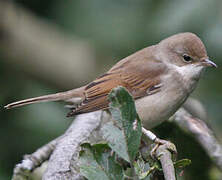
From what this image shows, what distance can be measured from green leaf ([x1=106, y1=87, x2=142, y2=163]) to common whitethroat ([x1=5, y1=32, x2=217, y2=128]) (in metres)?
1.67

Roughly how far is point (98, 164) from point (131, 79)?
7.56ft

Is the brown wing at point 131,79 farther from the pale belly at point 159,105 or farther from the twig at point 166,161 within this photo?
the twig at point 166,161

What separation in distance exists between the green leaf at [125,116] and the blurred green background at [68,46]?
4.83ft

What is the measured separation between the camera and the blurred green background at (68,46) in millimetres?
4277

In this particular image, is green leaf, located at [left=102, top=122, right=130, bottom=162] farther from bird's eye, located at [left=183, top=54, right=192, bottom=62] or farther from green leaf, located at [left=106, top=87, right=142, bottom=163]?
bird's eye, located at [left=183, top=54, right=192, bottom=62]

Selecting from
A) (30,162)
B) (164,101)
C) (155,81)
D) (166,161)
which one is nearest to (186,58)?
(155,81)

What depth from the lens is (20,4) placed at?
5336mm

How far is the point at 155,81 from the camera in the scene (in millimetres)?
3977

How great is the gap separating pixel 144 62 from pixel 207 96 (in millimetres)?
918

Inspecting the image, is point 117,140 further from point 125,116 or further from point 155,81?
point 155,81

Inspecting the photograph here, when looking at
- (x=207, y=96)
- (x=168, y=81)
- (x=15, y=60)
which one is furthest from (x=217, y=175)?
(x=15, y=60)

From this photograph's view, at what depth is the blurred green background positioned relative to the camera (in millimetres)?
4277

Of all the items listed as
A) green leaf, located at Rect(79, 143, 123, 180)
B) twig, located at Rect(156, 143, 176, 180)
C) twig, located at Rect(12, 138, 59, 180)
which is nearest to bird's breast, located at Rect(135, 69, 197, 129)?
twig, located at Rect(12, 138, 59, 180)

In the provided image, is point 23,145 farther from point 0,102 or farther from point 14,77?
point 14,77
